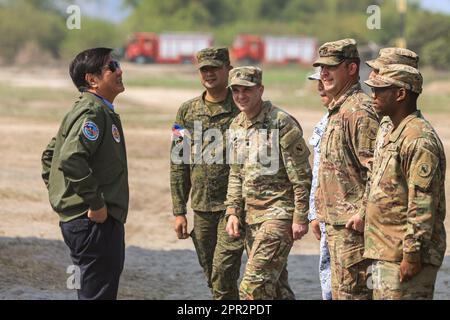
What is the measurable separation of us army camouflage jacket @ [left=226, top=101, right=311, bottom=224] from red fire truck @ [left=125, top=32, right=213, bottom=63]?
66.1 meters

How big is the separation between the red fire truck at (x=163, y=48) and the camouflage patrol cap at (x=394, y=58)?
2632 inches

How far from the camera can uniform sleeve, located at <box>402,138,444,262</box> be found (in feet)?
17.6

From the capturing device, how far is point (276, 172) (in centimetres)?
693

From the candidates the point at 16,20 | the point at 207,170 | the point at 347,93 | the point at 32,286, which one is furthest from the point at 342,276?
the point at 16,20

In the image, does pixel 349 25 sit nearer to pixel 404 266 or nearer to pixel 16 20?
pixel 16 20

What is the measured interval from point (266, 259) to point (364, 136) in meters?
1.05

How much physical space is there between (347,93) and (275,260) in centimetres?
115

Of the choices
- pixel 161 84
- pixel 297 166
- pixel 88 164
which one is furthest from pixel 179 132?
pixel 161 84

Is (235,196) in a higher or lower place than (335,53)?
lower

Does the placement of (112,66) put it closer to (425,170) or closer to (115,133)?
(115,133)

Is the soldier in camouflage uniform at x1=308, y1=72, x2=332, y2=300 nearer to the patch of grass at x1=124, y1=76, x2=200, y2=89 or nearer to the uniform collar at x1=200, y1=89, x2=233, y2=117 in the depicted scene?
the uniform collar at x1=200, y1=89, x2=233, y2=117

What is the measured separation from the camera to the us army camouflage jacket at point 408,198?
5371 millimetres

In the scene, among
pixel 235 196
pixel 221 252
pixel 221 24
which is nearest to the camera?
pixel 235 196

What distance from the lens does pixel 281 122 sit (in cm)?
695
